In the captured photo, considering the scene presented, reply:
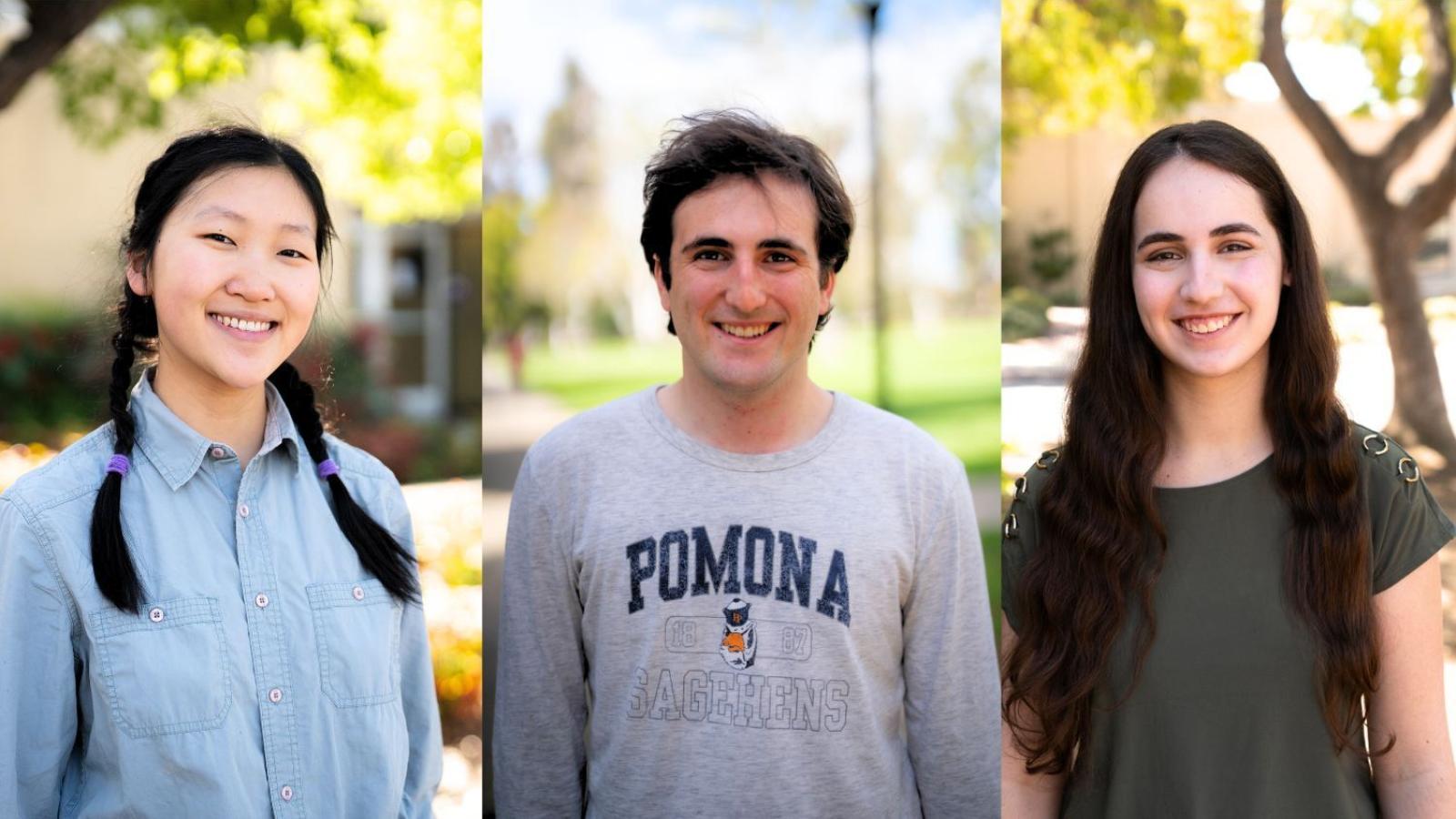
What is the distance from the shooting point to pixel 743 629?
227 cm

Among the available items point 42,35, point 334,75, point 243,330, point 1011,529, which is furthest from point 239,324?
point 334,75

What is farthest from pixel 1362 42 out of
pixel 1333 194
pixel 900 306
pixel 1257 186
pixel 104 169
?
pixel 104 169

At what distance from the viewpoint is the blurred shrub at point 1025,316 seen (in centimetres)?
467

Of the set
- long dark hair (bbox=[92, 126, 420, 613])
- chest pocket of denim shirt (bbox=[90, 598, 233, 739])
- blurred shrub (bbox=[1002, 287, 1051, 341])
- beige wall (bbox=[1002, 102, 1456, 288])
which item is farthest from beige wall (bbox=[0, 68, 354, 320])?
chest pocket of denim shirt (bbox=[90, 598, 233, 739])

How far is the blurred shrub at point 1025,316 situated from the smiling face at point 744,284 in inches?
97.6

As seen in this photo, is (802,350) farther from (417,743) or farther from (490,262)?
(490,262)

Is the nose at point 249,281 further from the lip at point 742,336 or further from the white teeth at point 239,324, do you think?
the lip at point 742,336

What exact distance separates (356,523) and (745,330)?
75 cm

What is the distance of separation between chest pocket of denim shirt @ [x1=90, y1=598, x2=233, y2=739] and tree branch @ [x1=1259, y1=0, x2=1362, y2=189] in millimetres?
4657

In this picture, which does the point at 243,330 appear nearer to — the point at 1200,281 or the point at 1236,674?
the point at 1200,281

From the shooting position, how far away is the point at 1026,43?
5.26 m

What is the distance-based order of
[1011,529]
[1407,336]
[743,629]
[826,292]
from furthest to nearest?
[1407,336], [826,292], [1011,529], [743,629]

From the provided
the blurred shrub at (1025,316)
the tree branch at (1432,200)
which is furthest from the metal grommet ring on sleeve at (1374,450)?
the tree branch at (1432,200)

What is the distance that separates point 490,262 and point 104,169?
13.6 ft
